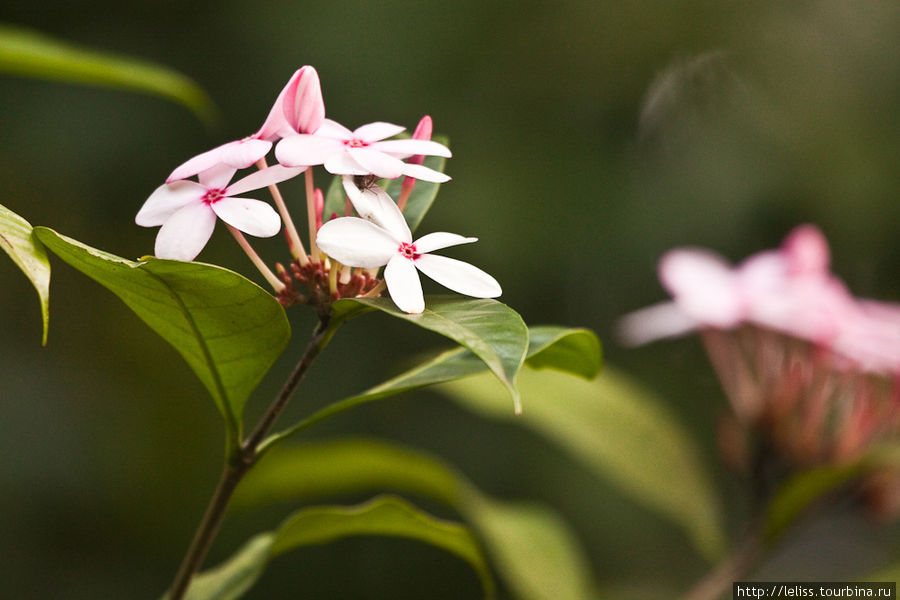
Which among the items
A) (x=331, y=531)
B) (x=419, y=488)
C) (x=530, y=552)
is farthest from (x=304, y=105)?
(x=530, y=552)

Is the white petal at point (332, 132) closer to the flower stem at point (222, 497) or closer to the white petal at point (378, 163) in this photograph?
the white petal at point (378, 163)

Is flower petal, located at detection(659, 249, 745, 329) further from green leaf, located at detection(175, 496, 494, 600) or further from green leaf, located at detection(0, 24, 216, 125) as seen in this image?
green leaf, located at detection(0, 24, 216, 125)

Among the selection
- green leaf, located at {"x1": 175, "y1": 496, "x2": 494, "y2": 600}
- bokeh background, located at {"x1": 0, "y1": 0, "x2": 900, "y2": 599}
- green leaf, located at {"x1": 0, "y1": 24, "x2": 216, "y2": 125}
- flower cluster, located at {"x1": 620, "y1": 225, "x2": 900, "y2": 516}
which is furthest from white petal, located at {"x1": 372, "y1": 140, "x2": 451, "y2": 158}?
bokeh background, located at {"x1": 0, "y1": 0, "x2": 900, "y2": 599}

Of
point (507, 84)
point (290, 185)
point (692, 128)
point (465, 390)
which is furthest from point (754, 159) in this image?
point (465, 390)

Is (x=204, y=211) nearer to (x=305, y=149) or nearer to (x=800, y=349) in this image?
(x=305, y=149)

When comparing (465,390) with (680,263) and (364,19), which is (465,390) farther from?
(364,19)
